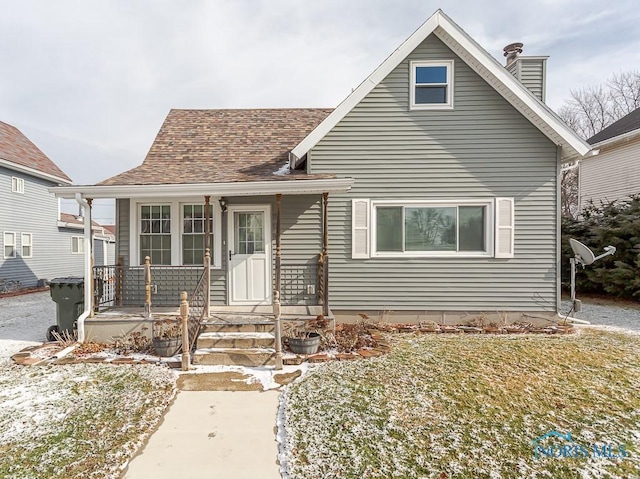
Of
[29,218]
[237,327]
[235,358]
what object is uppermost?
[29,218]

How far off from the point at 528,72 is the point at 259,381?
→ 28.8 ft

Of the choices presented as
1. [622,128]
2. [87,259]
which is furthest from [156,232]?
[622,128]

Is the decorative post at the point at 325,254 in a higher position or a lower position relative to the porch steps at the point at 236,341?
higher

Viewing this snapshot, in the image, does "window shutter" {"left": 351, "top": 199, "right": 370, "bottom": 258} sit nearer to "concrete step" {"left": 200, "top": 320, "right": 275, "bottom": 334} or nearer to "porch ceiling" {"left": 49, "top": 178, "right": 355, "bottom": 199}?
"porch ceiling" {"left": 49, "top": 178, "right": 355, "bottom": 199}

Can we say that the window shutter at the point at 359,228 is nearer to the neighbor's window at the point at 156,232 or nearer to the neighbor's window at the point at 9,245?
the neighbor's window at the point at 156,232

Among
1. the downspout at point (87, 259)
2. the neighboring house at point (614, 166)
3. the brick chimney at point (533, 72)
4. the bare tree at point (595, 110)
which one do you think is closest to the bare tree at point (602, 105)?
the bare tree at point (595, 110)

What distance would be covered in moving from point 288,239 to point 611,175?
1455 centimetres

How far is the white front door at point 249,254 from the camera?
23.9ft

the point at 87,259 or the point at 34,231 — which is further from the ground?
the point at 34,231

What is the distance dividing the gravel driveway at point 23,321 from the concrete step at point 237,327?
3.32m

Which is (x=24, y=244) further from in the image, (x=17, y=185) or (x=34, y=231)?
(x=17, y=185)

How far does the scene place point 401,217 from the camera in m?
7.27

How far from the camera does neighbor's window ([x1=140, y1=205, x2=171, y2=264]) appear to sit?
7262 millimetres

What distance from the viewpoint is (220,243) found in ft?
23.7
